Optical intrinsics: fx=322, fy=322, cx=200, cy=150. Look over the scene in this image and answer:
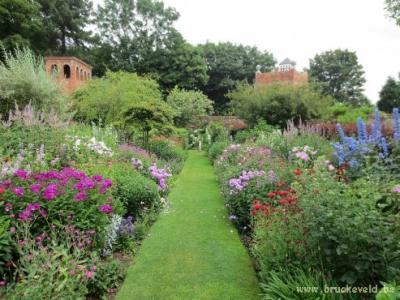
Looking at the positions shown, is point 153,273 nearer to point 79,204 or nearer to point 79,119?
point 79,204

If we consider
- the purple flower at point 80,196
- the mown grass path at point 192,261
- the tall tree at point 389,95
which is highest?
the tall tree at point 389,95

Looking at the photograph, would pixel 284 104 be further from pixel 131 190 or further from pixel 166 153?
pixel 131 190

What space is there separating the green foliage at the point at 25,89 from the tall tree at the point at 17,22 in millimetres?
16296

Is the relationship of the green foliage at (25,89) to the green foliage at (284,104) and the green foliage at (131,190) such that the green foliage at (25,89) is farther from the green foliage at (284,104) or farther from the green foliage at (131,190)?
the green foliage at (284,104)

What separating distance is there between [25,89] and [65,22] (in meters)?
26.0

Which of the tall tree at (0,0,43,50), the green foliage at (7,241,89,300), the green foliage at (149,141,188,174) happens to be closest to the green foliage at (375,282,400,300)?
the green foliage at (7,241,89,300)

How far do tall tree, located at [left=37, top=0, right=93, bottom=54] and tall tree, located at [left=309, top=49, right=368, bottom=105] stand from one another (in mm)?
28760

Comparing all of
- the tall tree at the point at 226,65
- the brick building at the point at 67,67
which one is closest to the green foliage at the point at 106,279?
the brick building at the point at 67,67

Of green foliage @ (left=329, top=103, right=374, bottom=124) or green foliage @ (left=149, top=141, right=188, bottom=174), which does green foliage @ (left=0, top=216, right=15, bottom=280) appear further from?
green foliage @ (left=329, top=103, right=374, bottom=124)

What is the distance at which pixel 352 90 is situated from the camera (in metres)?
42.7

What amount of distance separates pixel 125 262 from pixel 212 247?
1.36 meters

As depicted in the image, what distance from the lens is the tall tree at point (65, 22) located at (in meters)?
31.7

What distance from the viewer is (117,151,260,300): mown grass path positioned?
3.81m

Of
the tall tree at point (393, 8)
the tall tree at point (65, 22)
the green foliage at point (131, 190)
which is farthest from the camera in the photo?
the tall tree at point (65, 22)
